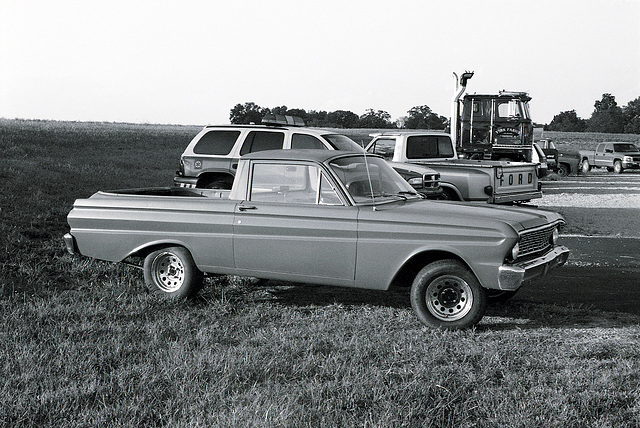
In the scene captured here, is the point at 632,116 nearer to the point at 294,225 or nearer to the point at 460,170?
the point at 460,170

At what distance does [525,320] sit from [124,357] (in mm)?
3635

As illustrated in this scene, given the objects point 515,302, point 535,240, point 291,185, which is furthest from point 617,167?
point 291,185

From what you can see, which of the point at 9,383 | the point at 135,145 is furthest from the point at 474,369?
the point at 135,145

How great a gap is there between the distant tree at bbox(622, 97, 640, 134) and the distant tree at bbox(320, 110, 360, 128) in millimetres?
44846

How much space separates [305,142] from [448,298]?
6095mm

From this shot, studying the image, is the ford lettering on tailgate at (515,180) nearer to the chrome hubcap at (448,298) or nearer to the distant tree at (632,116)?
the chrome hubcap at (448,298)

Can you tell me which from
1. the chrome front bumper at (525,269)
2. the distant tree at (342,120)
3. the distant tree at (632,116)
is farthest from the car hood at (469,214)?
the distant tree at (632,116)

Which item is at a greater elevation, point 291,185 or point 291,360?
point 291,185

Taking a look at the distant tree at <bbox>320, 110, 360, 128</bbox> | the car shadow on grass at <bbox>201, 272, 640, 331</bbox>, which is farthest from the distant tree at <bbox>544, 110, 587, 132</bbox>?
the car shadow on grass at <bbox>201, 272, 640, 331</bbox>

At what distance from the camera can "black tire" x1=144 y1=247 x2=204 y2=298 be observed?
710cm

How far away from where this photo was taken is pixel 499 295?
281 inches

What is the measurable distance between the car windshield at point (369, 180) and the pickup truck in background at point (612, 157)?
3122 cm

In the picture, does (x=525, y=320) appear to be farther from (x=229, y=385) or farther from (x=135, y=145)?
(x=135, y=145)

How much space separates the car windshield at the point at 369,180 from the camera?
21.9 ft
